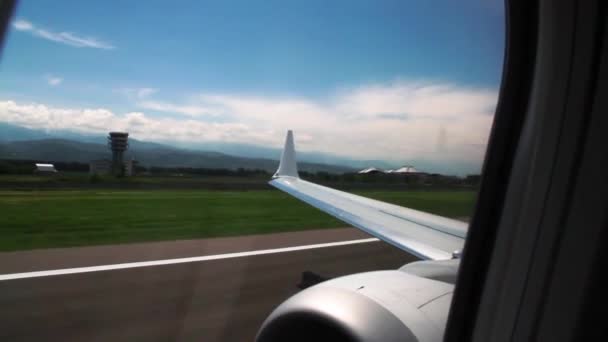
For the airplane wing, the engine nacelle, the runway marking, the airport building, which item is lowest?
the runway marking

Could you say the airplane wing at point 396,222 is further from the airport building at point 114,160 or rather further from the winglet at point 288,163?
the airport building at point 114,160

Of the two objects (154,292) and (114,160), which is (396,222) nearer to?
(154,292)

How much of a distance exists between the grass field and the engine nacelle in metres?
1.33

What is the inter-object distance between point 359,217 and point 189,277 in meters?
2.12

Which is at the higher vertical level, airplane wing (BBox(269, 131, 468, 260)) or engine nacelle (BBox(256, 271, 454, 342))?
airplane wing (BBox(269, 131, 468, 260))

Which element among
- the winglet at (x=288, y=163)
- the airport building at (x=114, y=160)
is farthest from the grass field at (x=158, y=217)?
the airport building at (x=114, y=160)

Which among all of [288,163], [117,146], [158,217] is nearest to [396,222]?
[117,146]

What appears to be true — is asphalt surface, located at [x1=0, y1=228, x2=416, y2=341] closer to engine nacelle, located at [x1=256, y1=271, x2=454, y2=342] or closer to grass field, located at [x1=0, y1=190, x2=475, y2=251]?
grass field, located at [x1=0, y1=190, x2=475, y2=251]

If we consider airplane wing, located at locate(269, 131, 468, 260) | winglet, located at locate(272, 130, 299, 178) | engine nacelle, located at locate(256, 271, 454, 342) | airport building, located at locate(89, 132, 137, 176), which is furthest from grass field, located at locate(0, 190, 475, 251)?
airport building, located at locate(89, 132, 137, 176)

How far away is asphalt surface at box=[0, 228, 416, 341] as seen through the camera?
11.0 ft

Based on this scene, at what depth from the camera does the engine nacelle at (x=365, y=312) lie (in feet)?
4.89

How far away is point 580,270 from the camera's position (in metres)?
1.07

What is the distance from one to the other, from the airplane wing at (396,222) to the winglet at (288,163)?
0.64 m

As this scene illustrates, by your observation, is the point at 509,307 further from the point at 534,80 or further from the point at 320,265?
the point at 320,265
